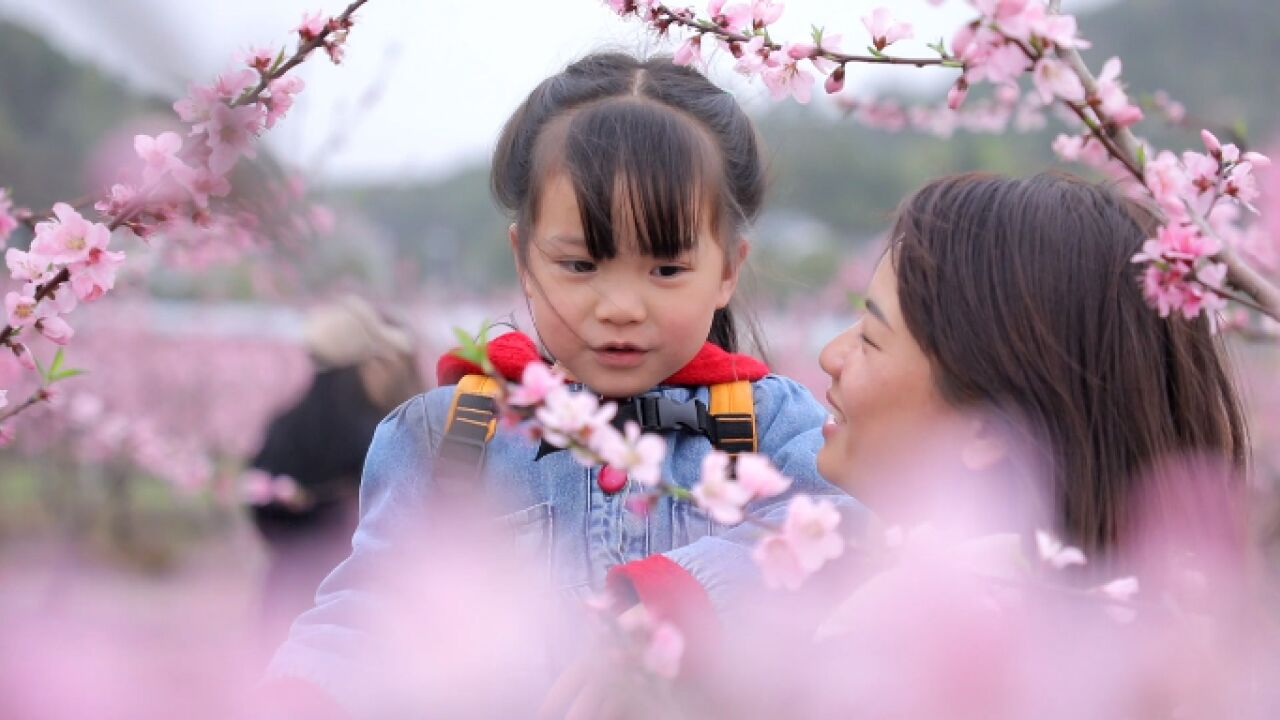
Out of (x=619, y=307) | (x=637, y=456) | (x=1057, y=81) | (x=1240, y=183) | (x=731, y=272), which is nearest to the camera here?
(x=637, y=456)

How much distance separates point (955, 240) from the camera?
4.70 ft

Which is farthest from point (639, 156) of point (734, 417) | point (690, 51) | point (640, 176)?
point (734, 417)

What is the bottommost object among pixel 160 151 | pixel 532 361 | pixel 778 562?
pixel 778 562

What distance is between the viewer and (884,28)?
1.37m

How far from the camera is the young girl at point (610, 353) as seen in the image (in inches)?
64.9

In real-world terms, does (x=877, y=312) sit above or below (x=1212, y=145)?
below

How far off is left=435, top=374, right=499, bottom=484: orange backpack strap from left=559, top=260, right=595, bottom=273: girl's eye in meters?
0.21

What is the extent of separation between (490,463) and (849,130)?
56.5 feet

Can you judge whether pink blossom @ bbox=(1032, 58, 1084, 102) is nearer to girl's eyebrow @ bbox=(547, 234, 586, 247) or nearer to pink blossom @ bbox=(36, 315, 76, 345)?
girl's eyebrow @ bbox=(547, 234, 586, 247)

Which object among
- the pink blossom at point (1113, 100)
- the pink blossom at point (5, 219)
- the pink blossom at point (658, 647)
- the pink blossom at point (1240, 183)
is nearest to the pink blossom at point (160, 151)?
the pink blossom at point (5, 219)

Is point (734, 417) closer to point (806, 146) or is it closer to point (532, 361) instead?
Result: point (532, 361)

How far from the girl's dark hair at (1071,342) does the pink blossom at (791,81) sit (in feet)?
0.94

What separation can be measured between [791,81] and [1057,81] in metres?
0.50

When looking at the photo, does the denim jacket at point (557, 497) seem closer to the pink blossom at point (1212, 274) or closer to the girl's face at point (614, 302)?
the girl's face at point (614, 302)
